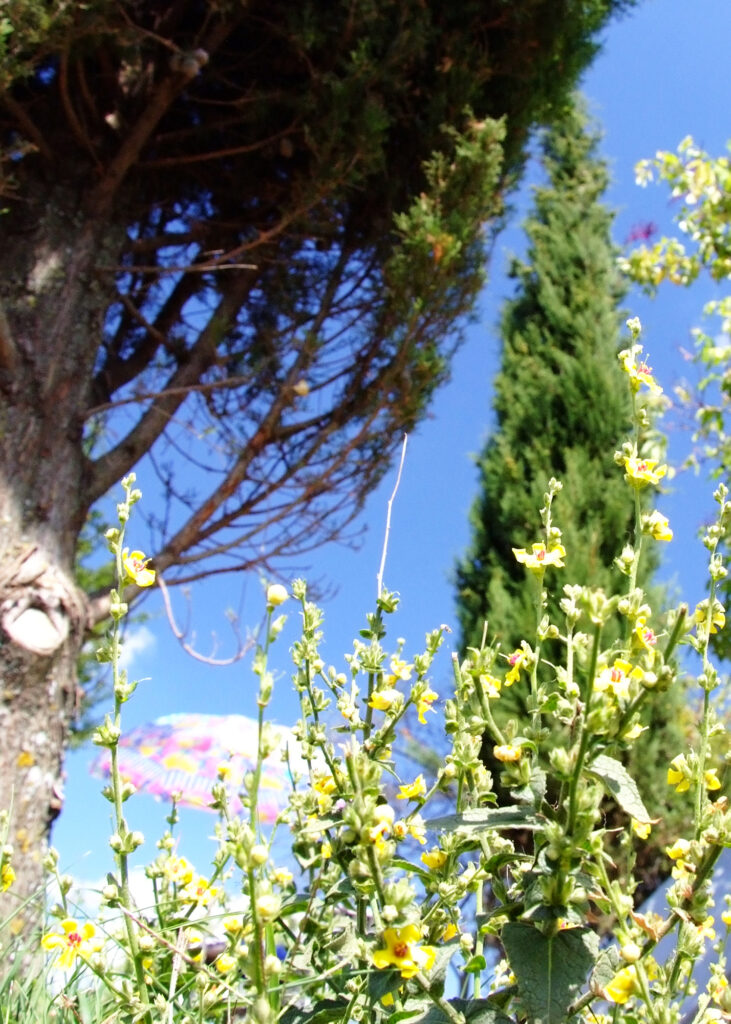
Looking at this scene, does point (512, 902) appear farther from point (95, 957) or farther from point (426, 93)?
point (426, 93)

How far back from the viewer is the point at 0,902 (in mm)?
2863

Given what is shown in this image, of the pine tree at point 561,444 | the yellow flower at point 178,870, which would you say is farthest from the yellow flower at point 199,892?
the pine tree at point 561,444

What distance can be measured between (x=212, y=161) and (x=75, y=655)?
130 inches

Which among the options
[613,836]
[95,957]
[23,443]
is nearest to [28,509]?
[23,443]

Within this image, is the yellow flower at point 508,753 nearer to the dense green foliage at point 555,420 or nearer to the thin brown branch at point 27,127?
the dense green foliage at point 555,420

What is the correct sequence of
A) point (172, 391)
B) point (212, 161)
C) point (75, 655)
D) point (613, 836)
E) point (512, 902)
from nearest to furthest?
1. point (512, 902)
2. point (75, 655)
3. point (172, 391)
4. point (613, 836)
5. point (212, 161)

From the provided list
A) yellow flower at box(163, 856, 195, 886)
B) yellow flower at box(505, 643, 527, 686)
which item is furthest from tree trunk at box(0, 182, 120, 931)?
yellow flower at box(505, 643, 527, 686)

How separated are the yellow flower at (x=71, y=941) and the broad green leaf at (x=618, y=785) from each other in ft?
2.02

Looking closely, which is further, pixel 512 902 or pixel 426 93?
pixel 426 93

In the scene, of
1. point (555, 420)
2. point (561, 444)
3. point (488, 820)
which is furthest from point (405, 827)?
point (555, 420)

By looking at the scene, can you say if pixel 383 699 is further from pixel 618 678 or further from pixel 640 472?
pixel 640 472

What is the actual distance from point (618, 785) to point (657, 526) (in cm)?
31

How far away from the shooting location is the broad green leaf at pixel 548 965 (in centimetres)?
63

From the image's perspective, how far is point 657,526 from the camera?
2.91ft
